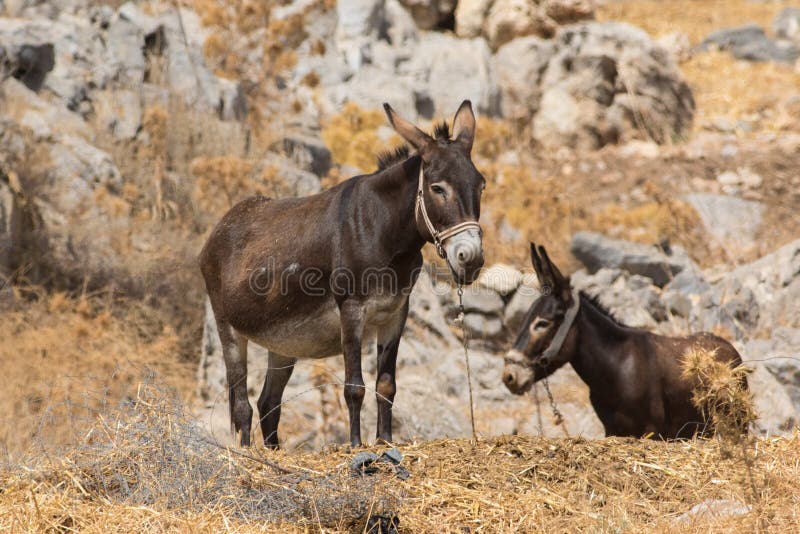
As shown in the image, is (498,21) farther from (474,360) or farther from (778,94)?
(474,360)

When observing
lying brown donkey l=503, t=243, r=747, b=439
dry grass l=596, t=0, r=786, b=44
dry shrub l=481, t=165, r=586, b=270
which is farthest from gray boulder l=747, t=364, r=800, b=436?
dry grass l=596, t=0, r=786, b=44

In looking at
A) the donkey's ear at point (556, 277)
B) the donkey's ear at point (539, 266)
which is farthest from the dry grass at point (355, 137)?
the donkey's ear at point (556, 277)

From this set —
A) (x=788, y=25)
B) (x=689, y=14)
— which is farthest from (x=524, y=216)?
(x=689, y=14)

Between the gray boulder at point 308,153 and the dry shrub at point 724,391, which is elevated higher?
the dry shrub at point 724,391

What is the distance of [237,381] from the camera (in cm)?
732

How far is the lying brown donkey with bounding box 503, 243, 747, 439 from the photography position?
7996mm

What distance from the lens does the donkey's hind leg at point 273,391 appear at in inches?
295

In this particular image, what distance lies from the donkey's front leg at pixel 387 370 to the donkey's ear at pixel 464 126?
1.18 meters

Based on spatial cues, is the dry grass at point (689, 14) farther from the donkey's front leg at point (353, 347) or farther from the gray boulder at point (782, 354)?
the donkey's front leg at point (353, 347)

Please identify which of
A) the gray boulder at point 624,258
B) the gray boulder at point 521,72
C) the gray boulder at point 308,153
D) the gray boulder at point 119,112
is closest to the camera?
the gray boulder at point 624,258

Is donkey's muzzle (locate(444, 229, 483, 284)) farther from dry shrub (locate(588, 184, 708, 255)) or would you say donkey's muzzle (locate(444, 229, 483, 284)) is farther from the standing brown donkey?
dry shrub (locate(588, 184, 708, 255))

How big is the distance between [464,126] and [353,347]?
1.67 meters

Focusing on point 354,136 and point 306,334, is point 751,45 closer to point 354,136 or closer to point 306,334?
point 354,136

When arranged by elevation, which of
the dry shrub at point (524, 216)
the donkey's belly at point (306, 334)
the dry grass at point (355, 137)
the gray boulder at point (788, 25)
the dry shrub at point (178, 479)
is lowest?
the dry shrub at point (524, 216)
